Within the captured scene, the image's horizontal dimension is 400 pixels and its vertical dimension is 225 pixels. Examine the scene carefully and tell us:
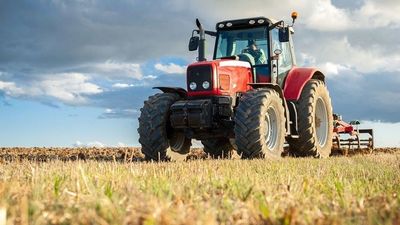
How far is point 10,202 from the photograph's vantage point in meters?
3.12

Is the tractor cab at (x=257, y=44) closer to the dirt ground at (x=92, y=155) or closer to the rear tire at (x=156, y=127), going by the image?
the rear tire at (x=156, y=127)

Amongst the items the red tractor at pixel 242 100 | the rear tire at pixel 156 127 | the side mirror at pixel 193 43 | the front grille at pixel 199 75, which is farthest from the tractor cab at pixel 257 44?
the rear tire at pixel 156 127

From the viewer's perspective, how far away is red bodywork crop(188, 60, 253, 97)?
33.2ft

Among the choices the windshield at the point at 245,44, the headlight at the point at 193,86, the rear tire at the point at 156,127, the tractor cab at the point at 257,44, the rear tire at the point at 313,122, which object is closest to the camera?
the rear tire at the point at 156,127

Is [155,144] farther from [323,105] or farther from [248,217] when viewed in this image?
[248,217]

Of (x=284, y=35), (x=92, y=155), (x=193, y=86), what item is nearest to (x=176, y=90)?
(x=193, y=86)

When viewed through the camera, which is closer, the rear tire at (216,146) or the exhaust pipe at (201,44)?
the exhaust pipe at (201,44)

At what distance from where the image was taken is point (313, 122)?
11570 millimetres

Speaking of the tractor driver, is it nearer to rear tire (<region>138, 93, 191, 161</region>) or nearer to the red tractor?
the red tractor

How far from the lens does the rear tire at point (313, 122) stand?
11.4 meters

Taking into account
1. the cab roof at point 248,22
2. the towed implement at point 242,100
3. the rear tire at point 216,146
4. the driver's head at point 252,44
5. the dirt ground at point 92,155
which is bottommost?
the dirt ground at point 92,155

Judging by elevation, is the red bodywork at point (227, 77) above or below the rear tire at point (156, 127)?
above

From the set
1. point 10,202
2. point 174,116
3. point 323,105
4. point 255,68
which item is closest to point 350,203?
point 10,202

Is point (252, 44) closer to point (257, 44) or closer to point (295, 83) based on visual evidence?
point (257, 44)
